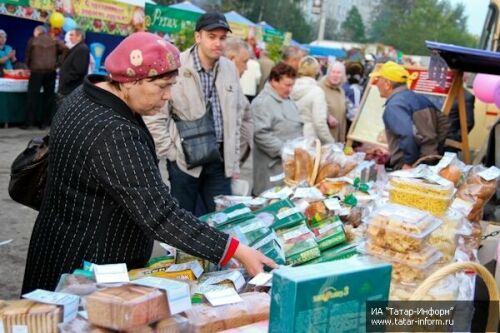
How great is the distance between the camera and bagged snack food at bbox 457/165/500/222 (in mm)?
3332

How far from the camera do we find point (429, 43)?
507cm

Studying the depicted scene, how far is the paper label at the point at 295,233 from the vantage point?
8.81ft

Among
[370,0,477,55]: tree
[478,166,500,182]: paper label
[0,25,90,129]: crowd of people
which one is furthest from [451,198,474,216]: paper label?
[370,0,477,55]: tree

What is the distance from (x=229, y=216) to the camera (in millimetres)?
2824

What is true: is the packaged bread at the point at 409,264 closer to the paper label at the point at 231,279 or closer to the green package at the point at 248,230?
the paper label at the point at 231,279

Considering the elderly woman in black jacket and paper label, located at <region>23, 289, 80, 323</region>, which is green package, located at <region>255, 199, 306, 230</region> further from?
paper label, located at <region>23, 289, 80, 323</region>

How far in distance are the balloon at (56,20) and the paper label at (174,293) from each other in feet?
37.8

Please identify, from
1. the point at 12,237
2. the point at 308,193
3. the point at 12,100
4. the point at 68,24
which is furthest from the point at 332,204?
the point at 68,24

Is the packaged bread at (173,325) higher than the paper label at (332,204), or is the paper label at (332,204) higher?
the packaged bread at (173,325)

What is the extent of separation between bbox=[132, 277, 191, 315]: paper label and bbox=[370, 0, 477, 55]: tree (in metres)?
61.9

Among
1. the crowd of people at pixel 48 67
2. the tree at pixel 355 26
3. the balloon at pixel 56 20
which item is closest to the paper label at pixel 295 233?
the crowd of people at pixel 48 67

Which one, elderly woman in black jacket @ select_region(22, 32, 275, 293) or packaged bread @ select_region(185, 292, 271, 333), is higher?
elderly woman in black jacket @ select_region(22, 32, 275, 293)

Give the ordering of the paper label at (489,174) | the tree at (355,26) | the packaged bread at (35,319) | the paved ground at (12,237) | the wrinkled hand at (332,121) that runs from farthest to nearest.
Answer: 1. the tree at (355,26)
2. the wrinkled hand at (332,121)
3. the paved ground at (12,237)
4. the paper label at (489,174)
5. the packaged bread at (35,319)

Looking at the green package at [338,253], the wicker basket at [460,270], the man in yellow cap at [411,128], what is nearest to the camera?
the wicker basket at [460,270]
